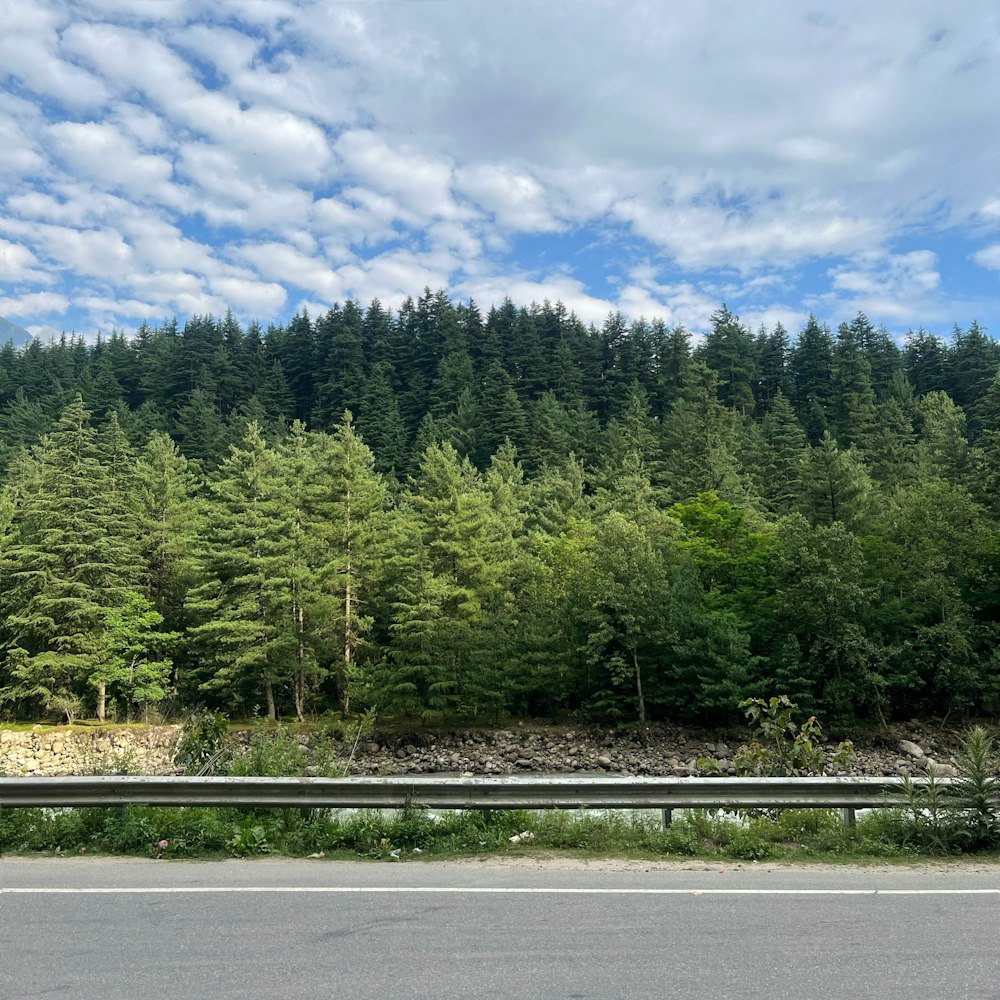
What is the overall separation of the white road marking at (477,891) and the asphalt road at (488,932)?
3cm

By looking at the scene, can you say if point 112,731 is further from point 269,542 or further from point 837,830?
point 837,830

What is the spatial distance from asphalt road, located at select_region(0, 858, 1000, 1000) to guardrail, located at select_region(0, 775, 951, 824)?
0.74 meters

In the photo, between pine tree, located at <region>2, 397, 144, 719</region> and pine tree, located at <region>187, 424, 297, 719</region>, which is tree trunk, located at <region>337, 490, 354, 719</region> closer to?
pine tree, located at <region>187, 424, 297, 719</region>

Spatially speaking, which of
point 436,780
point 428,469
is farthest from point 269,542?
point 436,780

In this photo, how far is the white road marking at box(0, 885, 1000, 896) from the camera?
598 centimetres

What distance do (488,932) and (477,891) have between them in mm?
996

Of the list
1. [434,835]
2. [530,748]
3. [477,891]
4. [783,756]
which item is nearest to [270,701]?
[530,748]

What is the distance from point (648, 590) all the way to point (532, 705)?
8961mm

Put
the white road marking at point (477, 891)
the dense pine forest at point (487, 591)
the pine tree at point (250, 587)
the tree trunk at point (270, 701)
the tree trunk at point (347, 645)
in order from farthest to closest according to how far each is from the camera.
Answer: the tree trunk at point (347, 645)
the tree trunk at point (270, 701)
the pine tree at point (250, 587)
the dense pine forest at point (487, 591)
the white road marking at point (477, 891)

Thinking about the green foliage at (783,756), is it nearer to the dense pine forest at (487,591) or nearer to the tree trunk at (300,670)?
the dense pine forest at (487,591)

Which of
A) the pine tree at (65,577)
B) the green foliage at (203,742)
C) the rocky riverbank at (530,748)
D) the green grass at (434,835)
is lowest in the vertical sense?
the rocky riverbank at (530,748)

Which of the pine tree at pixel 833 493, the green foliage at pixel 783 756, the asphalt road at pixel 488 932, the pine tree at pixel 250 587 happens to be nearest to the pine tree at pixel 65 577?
the pine tree at pixel 250 587

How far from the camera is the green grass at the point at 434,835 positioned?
287 inches

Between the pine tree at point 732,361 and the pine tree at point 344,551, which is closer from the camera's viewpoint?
the pine tree at point 344,551
